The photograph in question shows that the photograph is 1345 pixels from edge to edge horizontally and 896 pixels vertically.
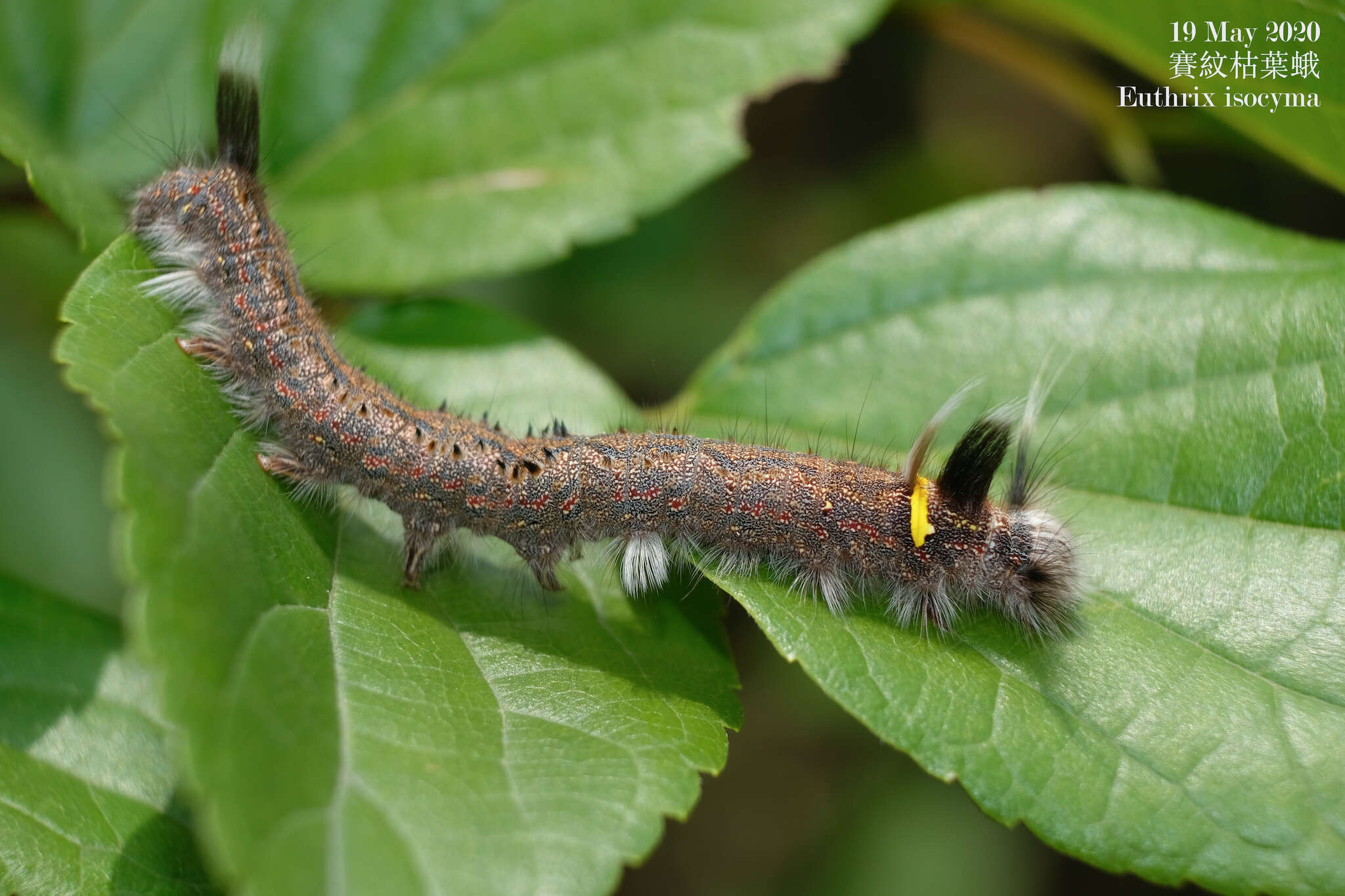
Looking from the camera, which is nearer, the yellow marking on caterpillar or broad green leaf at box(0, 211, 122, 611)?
the yellow marking on caterpillar

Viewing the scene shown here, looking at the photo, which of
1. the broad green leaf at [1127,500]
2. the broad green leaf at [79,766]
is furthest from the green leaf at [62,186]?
the broad green leaf at [1127,500]

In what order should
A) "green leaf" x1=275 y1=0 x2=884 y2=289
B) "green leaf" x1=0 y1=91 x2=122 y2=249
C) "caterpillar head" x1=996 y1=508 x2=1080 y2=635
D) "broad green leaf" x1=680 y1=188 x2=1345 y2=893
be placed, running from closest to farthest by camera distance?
"broad green leaf" x1=680 y1=188 x2=1345 y2=893
"green leaf" x1=0 y1=91 x2=122 y2=249
"caterpillar head" x1=996 y1=508 x2=1080 y2=635
"green leaf" x1=275 y1=0 x2=884 y2=289

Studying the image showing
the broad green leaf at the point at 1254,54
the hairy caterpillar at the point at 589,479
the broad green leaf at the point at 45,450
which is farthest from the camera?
the broad green leaf at the point at 45,450

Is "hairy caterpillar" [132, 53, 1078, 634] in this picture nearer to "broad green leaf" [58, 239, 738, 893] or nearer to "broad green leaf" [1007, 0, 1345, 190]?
"broad green leaf" [58, 239, 738, 893]

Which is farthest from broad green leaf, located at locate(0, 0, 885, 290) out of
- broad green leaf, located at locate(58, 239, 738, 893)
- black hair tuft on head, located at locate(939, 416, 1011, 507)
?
black hair tuft on head, located at locate(939, 416, 1011, 507)

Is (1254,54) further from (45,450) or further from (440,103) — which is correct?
(45,450)

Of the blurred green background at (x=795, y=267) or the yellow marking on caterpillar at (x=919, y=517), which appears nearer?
the yellow marking on caterpillar at (x=919, y=517)

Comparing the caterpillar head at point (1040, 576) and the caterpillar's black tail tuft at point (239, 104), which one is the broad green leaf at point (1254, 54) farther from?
the caterpillar's black tail tuft at point (239, 104)
